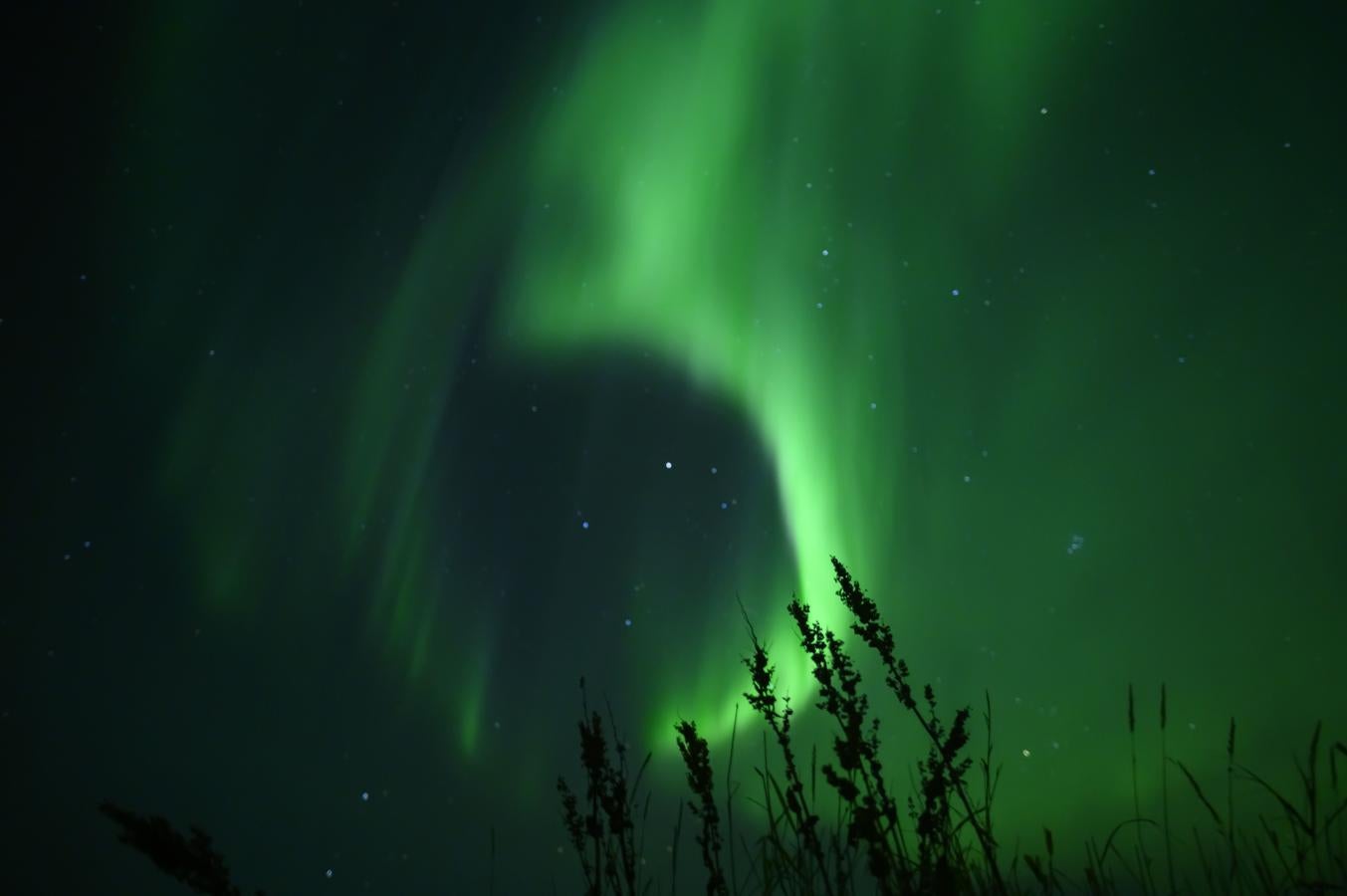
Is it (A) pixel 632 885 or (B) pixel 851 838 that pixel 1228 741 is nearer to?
(B) pixel 851 838

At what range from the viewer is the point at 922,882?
198 cm

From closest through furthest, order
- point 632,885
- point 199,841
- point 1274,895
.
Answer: point 199,841 → point 632,885 → point 1274,895

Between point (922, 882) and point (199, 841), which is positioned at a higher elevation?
point (199, 841)

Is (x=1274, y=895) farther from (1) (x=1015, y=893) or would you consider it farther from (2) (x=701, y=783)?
(2) (x=701, y=783)

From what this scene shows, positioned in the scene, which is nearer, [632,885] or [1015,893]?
[632,885]

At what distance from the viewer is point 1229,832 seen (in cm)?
237

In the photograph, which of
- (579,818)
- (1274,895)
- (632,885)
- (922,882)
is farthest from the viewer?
(579,818)

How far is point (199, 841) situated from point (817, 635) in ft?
5.77

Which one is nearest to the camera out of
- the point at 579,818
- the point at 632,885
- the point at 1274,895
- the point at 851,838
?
the point at 632,885

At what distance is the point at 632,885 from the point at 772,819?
732mm

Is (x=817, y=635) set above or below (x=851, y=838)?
above

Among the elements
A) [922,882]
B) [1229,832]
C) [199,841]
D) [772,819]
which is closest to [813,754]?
[772,819]

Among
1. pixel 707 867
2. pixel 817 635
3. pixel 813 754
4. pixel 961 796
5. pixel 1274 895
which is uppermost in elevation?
pixel 817 635

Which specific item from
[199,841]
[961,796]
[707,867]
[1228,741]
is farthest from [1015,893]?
[199,841]
